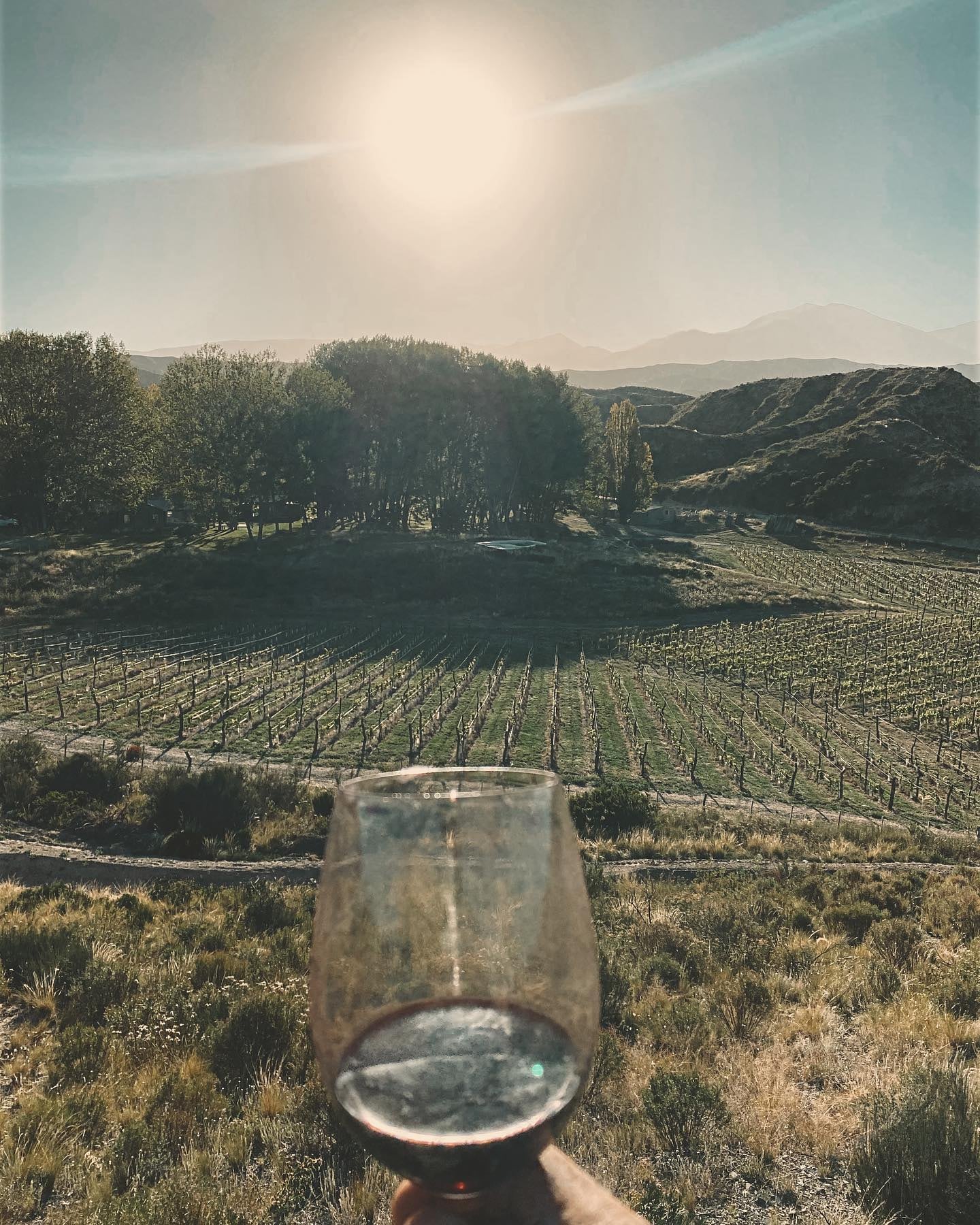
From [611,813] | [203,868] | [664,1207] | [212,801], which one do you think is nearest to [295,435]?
[212,801]

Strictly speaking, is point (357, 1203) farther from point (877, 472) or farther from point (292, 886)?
point (877, 472)

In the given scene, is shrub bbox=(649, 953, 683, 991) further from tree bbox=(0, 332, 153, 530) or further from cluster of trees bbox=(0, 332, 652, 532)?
tree bbox=(0, 332, 153, 530)

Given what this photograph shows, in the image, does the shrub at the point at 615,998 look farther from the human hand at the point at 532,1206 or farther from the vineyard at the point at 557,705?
the vineyard at the point at 557,705

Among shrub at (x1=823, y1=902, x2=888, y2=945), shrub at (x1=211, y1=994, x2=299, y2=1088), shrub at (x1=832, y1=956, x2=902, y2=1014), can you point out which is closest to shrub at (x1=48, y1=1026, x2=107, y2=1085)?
shrub at (x1=211, y1=994, x2=299, y2=1088)

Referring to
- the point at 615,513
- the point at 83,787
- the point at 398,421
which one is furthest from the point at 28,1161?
the point at 615,513

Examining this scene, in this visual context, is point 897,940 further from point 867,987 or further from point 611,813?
point 611,813

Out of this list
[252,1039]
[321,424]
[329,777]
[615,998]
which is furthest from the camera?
[321,424]

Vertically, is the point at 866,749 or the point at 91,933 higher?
the point at 91,933
